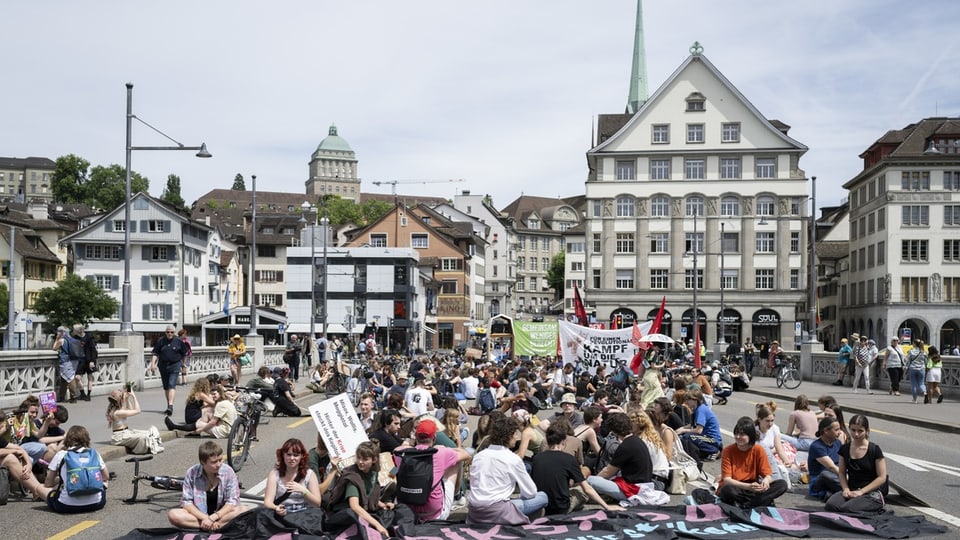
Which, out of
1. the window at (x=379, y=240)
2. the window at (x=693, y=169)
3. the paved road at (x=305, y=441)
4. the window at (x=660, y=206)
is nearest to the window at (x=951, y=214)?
the window at (x=693, y=169)

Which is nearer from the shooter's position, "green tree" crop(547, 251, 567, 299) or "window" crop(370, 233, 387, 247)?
"window" crop(370, 233, 387, 247)

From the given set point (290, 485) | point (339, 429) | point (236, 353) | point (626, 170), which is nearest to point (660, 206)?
point (626, 170)

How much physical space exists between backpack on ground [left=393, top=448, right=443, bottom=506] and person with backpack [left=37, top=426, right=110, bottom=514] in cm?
356

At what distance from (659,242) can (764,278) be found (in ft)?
26.6

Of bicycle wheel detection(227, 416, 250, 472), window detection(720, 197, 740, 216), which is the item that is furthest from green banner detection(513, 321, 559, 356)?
window detection(720, 197, 740, 216)

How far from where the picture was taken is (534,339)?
41000 millimetres

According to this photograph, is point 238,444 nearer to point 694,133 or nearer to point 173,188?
point 694,133

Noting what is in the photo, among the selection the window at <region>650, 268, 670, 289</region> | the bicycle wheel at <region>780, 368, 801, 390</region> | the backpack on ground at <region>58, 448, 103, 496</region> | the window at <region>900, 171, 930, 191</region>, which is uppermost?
the window at <region>900, 171, 930, 191</region>

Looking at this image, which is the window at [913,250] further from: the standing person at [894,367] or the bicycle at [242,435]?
the bicycle at [242,435]

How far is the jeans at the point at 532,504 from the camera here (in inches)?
436

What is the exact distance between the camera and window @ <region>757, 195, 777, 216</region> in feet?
257

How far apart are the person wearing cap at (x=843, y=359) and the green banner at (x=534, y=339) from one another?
410 inches

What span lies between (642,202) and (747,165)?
26.7ft

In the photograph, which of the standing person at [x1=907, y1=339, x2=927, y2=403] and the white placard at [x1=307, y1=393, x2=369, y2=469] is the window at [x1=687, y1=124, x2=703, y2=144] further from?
the white placard at [x1=307, y1=393, x2=369, y2=469]
